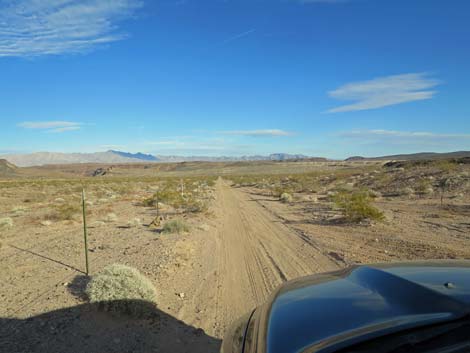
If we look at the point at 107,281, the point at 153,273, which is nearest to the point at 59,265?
the point at 153,273

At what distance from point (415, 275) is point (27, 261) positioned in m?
9.06

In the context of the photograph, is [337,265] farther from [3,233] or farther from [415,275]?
[3,233]

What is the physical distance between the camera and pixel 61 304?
5.72m

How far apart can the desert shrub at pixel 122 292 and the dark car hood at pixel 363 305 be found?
11.7 feet

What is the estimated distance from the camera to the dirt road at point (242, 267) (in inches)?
230

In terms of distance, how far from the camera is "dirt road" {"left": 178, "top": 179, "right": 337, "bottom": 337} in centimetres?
584

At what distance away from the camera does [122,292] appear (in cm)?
568

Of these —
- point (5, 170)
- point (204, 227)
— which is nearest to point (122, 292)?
point (204, 227)

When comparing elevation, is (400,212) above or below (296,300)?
below

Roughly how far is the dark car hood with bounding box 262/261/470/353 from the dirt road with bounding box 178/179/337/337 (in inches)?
118

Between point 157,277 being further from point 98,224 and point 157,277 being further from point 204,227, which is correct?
point 98,224

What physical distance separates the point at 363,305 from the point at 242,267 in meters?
6.30

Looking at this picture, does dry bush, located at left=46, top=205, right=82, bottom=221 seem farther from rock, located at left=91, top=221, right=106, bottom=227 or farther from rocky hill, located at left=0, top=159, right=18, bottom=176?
rocky hill, located at left=0, top=159, right=18, bottom=176

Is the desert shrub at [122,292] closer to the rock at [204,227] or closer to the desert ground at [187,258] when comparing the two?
the desert ground at [187,258]
